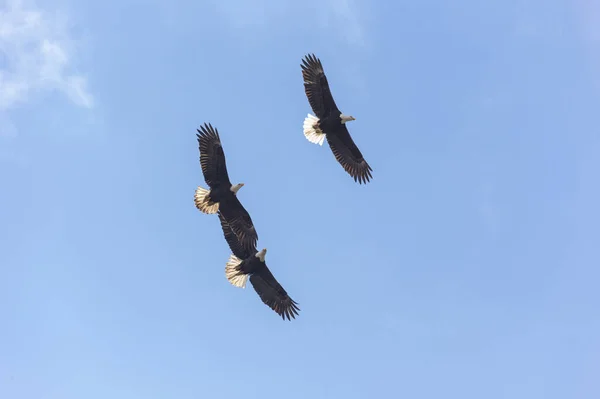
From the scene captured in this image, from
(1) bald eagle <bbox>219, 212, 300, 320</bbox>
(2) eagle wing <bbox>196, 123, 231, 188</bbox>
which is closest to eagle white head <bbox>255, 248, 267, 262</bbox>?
(1) bald eagle <bbox>219, 212, 300, 320</bbox>

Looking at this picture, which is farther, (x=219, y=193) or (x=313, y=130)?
(x=313, y=130)

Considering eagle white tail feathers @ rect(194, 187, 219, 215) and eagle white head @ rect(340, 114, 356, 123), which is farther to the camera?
eagle white head @ rect(340, 114, 356, 123)

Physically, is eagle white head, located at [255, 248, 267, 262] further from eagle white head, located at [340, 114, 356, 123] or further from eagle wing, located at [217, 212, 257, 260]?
eagle white head, located at [340, 114, 356, 123]

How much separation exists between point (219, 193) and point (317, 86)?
12.4 ft

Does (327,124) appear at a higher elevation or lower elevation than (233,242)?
higher

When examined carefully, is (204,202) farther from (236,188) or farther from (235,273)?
(235,273)

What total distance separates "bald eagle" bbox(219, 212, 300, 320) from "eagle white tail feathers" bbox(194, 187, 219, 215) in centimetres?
33

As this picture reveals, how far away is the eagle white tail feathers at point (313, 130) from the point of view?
21781mm

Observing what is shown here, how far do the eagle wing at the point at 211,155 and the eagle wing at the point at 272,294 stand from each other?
114 inches

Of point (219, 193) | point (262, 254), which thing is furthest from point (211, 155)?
point (262, 254)

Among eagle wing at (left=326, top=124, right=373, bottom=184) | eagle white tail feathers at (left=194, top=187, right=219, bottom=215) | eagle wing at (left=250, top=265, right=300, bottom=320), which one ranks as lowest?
eagle wing at (left=250, top=265, right=300, bottom=320)

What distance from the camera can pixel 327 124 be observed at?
70.6ft

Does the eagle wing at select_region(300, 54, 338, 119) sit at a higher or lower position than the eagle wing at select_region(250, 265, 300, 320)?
higher

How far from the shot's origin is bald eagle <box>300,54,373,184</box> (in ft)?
68.7
